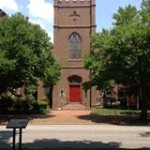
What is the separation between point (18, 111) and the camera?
42281mm

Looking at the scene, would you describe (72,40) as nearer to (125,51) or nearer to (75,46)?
(75,46)

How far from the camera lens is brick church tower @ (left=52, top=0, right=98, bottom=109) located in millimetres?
49344

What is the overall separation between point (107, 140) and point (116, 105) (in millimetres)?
26626

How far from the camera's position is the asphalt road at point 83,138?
67.8 feet

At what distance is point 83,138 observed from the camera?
23.1m

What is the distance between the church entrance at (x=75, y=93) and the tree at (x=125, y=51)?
48.4 ft

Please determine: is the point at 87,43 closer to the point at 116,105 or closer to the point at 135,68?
the point at 116,105

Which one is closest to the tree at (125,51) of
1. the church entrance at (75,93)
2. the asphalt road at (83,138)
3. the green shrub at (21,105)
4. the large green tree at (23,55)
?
the large green tree at (23,55)

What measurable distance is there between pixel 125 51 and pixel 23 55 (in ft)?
24.4

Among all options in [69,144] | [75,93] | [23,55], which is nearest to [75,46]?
[75,93]

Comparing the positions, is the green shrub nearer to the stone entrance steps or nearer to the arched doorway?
the stone entrance steps

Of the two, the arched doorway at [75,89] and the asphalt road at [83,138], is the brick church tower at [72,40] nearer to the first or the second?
the arched doorway at [75,89]

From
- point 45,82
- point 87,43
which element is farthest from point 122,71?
point 87,43

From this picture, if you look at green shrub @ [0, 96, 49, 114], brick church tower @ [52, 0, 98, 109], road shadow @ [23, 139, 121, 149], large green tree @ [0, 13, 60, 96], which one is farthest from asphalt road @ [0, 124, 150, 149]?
brick church tower @ [52, 0, 98, 109]
